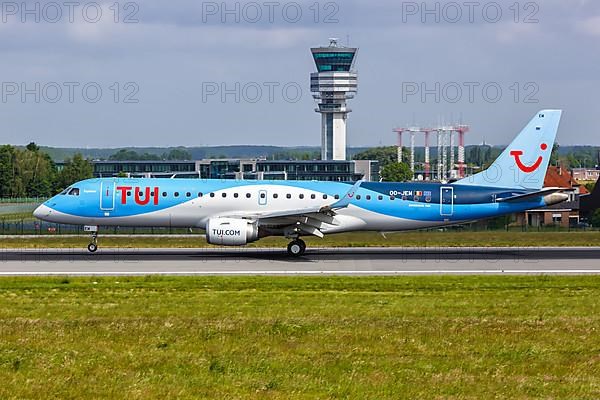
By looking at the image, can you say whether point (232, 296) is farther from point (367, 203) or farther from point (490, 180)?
point (490, 180)

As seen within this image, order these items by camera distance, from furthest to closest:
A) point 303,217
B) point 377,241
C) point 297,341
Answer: point 377,241
point 303,217
point 297,341

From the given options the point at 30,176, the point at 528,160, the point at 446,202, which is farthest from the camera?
the point at 30,176

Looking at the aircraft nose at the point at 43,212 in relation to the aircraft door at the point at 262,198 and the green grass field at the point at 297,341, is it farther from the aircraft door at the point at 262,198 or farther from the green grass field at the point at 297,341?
the green grass field at the point at 297,341

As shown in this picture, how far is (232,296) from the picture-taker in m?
25.7

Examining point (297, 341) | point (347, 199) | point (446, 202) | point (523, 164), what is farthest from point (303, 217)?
point (297, 341)

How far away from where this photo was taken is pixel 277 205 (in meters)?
40.2

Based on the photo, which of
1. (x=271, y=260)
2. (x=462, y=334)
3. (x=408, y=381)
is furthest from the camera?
(x=271, y=260)

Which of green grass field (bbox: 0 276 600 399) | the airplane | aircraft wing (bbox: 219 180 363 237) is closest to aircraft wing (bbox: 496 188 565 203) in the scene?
the airplane

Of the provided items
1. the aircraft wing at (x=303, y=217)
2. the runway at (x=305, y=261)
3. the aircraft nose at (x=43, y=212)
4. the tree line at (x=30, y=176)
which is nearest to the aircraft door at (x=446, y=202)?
the runway at (x=305, y=261)

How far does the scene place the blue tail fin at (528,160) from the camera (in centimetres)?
4328

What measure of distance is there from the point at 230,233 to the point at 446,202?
375 inches

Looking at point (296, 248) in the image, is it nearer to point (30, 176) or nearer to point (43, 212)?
point (43, 212)

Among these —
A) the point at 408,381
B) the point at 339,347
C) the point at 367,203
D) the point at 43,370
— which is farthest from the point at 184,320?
the point at 367,203

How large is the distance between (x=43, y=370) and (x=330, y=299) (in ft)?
34.6
